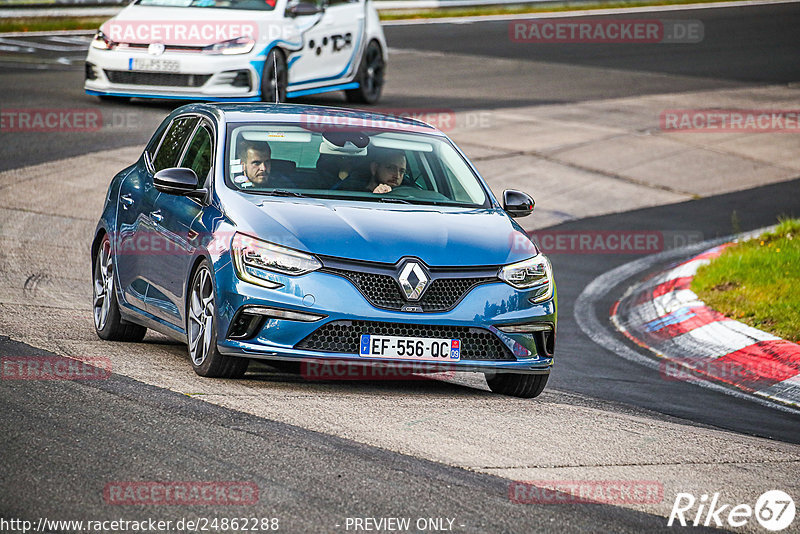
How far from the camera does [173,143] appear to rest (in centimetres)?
939

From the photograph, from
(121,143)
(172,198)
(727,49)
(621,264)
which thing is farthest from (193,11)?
A: (727,49)

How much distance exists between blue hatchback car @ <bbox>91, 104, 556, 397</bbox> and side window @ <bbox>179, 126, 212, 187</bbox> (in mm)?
14

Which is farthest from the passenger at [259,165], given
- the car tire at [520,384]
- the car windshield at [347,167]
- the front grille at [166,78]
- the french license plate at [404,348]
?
the front grille at [166,78]

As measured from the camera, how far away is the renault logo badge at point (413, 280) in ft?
24.5

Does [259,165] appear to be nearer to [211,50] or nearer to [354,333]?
[354,333]

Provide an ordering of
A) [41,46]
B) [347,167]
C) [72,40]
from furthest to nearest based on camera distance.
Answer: [72,40] → [41,46] → [347,167]

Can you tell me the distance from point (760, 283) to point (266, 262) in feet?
19.4

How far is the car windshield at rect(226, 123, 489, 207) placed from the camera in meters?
8.37

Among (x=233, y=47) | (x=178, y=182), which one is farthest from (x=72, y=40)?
(x=178, y=182)

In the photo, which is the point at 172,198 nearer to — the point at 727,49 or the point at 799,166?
the point at 799,166

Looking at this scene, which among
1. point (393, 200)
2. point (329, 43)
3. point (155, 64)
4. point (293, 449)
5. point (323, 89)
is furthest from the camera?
point (323, 89)

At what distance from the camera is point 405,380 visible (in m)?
8.64

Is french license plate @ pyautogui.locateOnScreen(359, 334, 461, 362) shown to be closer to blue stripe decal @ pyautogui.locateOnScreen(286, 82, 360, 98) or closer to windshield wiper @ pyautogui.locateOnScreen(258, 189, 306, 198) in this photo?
windshield wiper @ pyautogui.locateOnScreen(258, 189, 306, 198)

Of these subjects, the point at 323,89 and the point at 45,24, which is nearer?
the point at 323,89
